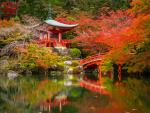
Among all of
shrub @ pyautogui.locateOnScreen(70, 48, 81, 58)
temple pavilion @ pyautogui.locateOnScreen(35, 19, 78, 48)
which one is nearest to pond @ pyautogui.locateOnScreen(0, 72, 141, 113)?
shrub @ pyautogui.locateOnScreen(70, 48, 81, 58)

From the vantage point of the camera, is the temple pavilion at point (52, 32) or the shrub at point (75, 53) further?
the temple pavilion at point (52, 32)

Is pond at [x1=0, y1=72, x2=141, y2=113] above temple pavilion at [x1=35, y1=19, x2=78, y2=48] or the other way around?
the other way around

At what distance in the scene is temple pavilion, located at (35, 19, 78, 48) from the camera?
4073 cm

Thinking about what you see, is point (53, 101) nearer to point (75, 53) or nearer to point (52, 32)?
point (75, 53)

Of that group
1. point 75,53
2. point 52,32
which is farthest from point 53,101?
point 52,32

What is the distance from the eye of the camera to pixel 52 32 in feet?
142

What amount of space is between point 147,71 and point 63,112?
19.1 metres

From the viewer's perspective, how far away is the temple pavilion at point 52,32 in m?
40.7

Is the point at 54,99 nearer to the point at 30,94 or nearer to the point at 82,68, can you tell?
the point at 30,94

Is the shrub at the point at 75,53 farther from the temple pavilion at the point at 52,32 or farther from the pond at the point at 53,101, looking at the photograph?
the pond at the point at 53,101

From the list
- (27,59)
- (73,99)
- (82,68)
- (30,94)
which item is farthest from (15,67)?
(73,99)

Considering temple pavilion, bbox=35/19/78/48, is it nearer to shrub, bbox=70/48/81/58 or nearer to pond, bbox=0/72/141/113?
shrub, bbox=70/48/81/58

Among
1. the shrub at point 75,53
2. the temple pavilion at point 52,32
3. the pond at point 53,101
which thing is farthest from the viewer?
the temple pavilion at point 52,32

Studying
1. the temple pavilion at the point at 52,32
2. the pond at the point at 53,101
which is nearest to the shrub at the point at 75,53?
the temple pavilion at the point at 52,32
